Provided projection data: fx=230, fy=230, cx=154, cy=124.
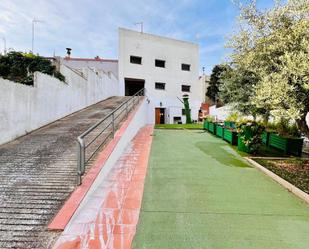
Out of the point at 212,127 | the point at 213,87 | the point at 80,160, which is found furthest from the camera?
the point at 213,87

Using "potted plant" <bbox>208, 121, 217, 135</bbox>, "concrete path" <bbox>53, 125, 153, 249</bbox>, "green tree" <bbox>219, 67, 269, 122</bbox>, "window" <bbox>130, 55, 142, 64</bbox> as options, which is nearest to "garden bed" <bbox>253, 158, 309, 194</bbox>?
"green tree" <bbox>219, 67, 269, 122</bbox>

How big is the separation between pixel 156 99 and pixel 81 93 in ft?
35.9

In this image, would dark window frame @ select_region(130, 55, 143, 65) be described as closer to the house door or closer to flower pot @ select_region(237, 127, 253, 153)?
the house door

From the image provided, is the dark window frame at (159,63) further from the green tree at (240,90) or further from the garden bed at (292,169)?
the garden bed at (292,169)

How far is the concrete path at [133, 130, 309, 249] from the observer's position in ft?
9.44

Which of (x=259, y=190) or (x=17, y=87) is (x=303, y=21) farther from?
(x=17, y=87)

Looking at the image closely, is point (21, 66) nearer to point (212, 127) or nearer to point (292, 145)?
point (212, 127)

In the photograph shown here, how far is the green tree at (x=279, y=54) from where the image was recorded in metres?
4.90

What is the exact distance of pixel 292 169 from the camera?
20.5ft

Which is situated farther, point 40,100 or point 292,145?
point 40,100

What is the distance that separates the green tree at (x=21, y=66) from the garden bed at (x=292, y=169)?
832 cm

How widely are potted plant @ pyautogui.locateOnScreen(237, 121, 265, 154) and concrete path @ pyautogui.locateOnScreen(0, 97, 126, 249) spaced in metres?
5.52

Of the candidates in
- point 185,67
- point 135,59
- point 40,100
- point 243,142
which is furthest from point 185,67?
point 40,100

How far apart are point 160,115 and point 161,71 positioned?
4403 mm
